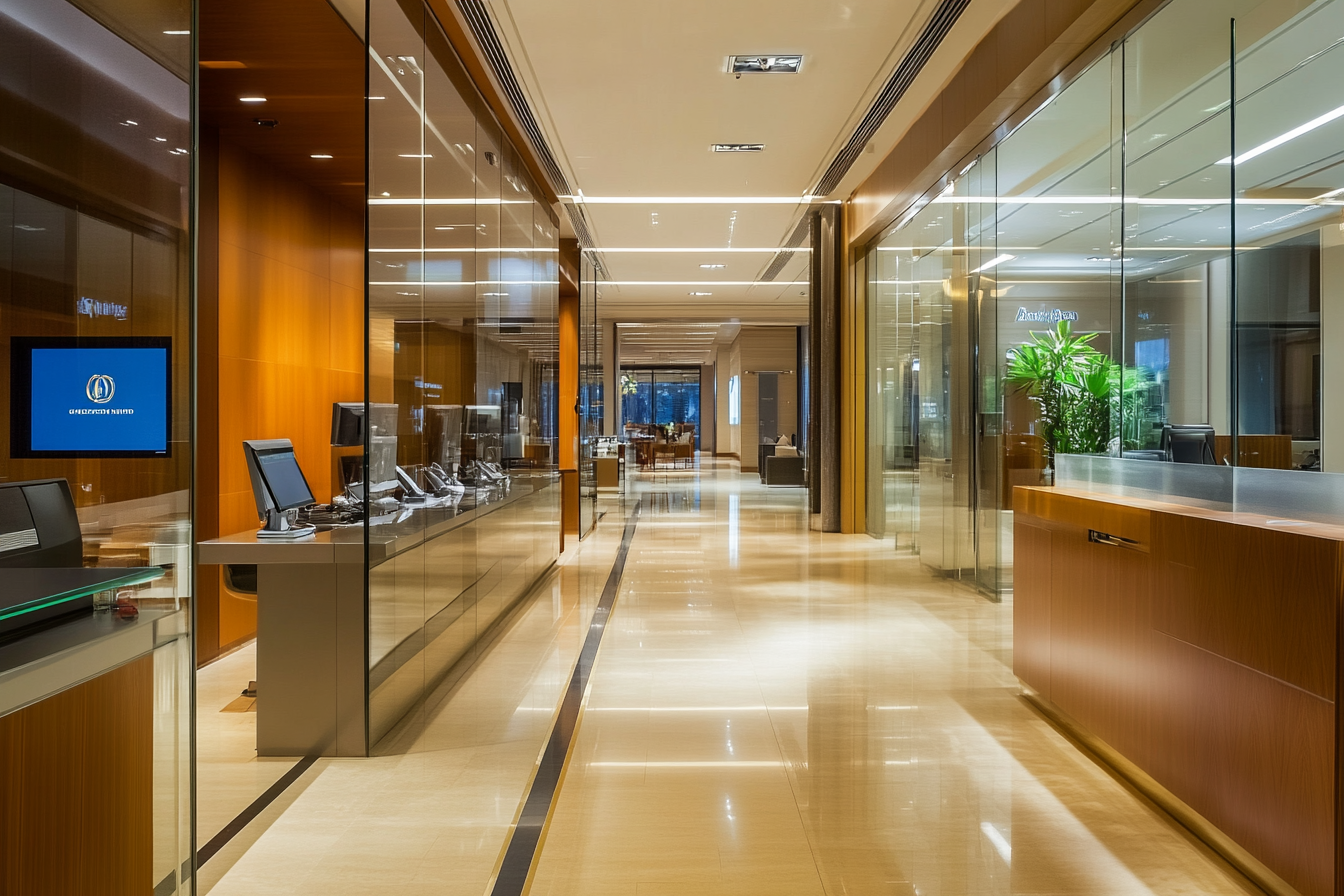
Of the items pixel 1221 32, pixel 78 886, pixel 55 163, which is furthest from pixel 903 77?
pixel 78 886

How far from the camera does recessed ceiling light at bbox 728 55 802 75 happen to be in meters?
6.10

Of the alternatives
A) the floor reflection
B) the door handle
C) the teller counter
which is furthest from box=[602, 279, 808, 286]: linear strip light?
the door handle

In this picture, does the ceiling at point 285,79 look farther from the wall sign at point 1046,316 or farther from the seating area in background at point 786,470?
the seating area in background at point 786,470

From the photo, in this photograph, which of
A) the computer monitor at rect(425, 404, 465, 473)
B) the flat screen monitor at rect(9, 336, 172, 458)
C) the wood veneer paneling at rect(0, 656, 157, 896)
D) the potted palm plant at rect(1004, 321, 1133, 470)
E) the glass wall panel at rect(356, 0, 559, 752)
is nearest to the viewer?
the wood veneer paneling at rect(0, 656, 157, 896)

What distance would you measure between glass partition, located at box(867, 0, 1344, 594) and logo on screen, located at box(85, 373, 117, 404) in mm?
3549

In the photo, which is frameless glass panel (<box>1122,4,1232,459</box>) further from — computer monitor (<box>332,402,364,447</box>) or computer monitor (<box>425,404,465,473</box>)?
computer monitor (<box>332,402,364,447</box>)

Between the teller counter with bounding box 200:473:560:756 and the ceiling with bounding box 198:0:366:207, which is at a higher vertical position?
the ceiling with bounding box 198:0:366:207

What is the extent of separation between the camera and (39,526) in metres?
1.86

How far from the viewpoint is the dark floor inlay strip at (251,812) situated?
2.83m

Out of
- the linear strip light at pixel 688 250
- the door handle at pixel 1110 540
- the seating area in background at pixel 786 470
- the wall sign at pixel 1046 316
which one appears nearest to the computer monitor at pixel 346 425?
the door handle at pixel 1110 540

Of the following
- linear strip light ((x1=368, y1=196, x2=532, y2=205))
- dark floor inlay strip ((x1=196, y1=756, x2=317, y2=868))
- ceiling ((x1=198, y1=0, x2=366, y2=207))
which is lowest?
dark floor inlay strip ((x1=196, y1=756, x2=317, y2=868))

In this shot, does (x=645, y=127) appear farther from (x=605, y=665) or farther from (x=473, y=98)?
(x=605, y=665)

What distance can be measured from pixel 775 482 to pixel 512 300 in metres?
12.3

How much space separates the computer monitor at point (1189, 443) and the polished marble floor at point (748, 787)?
1.33 meters
